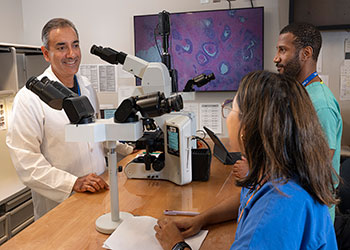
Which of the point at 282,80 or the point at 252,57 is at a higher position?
the point at 252,57

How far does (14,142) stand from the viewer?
1.72 m

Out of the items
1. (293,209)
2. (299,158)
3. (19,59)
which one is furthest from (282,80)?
(19,59)

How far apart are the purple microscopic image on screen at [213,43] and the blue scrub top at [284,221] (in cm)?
232

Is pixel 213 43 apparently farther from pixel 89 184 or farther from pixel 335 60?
pixel 89 184

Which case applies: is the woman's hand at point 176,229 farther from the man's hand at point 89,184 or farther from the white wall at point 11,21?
the white wall at point 11,21

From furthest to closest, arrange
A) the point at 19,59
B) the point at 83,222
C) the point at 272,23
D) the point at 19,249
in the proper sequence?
1. the point at 19,59
2. the point at 272,23
3. the point at 83,222
4. the point at 19,249

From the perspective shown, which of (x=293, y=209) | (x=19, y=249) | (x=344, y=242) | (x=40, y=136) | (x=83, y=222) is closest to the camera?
(x=293, y=209)

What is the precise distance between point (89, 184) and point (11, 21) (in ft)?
8.02

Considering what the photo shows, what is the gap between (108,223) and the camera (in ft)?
3.97

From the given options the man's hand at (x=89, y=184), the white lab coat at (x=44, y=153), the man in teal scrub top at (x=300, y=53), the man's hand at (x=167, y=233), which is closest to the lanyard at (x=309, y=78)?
the man in teal scrub top at (x=300, y=53)

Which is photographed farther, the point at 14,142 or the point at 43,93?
the point at 14,142

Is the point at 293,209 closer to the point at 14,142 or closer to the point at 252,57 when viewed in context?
the point at 14,142

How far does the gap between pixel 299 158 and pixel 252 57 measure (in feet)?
7.54

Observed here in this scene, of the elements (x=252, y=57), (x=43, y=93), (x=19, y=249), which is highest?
(x=252, y=57)
